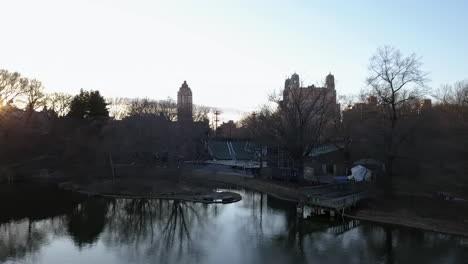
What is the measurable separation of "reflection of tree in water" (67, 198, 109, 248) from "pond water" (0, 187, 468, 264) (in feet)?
0.17

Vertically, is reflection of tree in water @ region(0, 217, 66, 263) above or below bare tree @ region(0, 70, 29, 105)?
below

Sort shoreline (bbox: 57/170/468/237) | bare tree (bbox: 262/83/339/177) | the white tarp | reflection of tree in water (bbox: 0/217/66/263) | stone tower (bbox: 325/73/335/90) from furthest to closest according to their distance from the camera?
stone tower (bbox: 325/73/335/90)
bare tree (bbox: 262/83/339/177)
the white tarp
shoreline (bbox: 57/170/468/237)
reflection of tree in water (bbox: 0/217/66/263)

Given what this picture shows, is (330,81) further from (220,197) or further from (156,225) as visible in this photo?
(156,225)

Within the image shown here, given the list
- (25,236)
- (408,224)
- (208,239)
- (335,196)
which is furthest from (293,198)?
(25,236)

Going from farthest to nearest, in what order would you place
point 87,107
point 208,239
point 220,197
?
point 87,107 → point 220,197 → point 208,239

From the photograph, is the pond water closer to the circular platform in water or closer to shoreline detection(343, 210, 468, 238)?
shoreline detection(343, 210, 468, 238)

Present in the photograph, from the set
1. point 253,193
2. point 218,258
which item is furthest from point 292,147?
point 218,258

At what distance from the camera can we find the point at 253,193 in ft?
107

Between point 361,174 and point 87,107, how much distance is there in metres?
31.7

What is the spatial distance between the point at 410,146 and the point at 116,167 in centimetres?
2985

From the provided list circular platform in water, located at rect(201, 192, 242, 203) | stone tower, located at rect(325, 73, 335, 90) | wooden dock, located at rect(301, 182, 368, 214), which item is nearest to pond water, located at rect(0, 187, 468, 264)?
wooden dock, located at rect(301, 182, 368, 214)

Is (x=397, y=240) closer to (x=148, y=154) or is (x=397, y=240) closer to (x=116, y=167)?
(x=148, y=154)

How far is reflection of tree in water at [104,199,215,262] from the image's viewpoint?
58.4ft

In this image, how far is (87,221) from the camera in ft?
Result: 75.0
